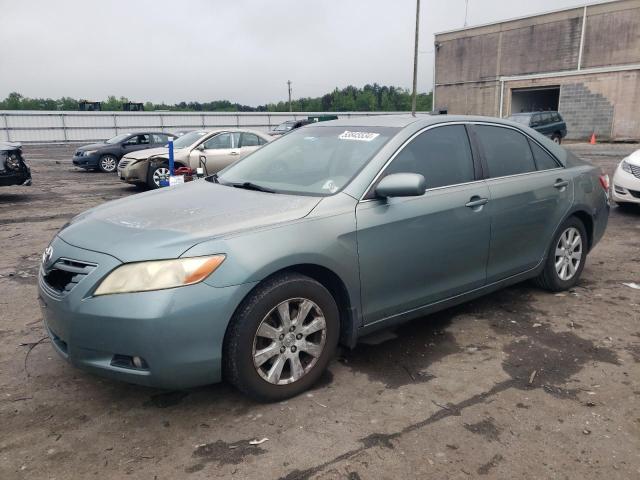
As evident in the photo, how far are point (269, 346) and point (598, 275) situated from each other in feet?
13.2

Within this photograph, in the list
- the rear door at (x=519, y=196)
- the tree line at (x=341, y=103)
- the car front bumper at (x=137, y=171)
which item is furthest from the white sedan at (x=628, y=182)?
the tree line at (x=341, y=103)

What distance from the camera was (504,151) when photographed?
14.2ft

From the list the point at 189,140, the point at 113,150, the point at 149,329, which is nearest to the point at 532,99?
the point at 113,150

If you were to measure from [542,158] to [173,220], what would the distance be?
3246 millimetres

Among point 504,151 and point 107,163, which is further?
point 107,163

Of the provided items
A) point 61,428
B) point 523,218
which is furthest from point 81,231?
point 523,218

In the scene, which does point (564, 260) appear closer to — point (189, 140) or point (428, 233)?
point (428, 233)

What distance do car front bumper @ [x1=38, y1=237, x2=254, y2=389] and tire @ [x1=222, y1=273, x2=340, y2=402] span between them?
0.08 metres

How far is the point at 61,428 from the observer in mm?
2824

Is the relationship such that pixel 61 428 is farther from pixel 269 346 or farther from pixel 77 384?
pixel 269 346

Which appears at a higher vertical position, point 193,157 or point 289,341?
point 193,157

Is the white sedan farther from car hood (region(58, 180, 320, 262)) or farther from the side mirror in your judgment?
car hood (region(58, 180, 320, 262))

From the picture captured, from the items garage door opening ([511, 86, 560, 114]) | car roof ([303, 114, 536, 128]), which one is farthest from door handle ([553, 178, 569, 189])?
garage door opening ([511, 86, 560, 114])

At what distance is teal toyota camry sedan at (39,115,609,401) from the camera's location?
267cm
